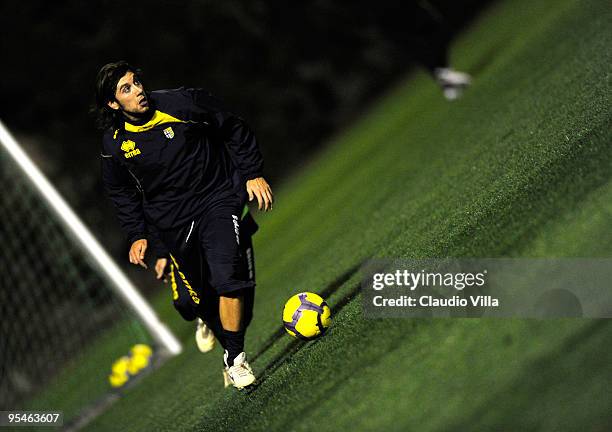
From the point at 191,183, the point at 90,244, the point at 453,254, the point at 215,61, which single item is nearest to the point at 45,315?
the point at 90,244

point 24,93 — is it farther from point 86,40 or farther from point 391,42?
point 391,42

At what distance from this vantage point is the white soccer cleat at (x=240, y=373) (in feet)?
18.0

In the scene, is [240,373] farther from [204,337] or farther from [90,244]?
[90,244]

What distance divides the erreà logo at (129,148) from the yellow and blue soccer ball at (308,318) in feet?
4.24

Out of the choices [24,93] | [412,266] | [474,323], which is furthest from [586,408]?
[24,93]

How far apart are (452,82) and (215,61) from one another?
4.10m

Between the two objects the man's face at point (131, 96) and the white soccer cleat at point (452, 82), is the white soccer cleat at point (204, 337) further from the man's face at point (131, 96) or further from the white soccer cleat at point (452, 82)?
the white soccer cleat at point (452, 82)

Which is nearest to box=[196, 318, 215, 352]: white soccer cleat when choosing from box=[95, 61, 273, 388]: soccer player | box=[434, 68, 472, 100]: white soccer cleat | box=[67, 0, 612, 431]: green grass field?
box=[67, 0, 612, 431]: green grass field

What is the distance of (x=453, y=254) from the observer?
5.37 metres

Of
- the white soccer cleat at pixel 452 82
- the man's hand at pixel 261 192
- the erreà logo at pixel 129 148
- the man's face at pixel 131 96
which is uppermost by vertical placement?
the man's face at pixel 131 96

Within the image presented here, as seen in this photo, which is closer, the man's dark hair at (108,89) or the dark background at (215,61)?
the man's dark hair at (108,89)

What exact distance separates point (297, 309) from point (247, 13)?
953 centimetres

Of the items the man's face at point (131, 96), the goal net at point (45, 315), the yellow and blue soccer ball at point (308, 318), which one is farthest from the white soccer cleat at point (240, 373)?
the goal net at point (45, 315)

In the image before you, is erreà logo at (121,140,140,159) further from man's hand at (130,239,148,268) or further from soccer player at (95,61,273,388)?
man's hand at (130,239,148,268)
